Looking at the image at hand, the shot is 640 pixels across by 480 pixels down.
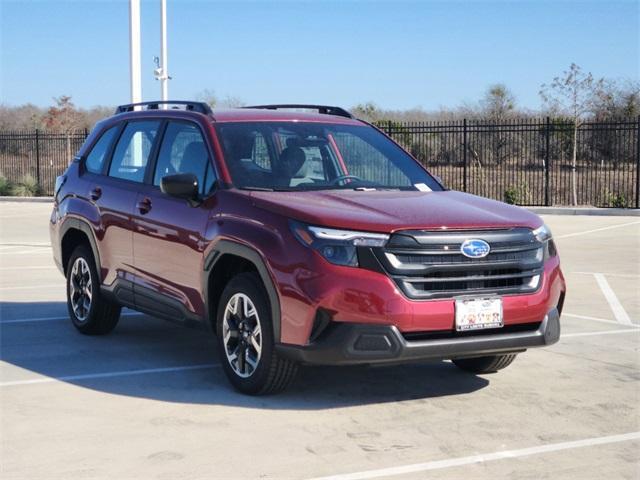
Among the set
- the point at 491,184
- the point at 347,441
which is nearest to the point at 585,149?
the point at 491,184

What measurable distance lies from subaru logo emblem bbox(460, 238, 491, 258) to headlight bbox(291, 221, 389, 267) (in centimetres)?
50

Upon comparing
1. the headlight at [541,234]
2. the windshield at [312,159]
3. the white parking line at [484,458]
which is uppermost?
the windshield at [312,159]

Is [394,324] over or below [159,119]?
below

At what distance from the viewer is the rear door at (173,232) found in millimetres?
6887

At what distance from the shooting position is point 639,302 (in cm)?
1051

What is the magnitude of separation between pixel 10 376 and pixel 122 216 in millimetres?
1540

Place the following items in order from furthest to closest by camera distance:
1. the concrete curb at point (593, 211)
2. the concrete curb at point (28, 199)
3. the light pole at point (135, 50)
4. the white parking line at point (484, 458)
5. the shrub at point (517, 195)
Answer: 1. the concrete curb at point (28, 199)
2. the shrub at point (517, 195)
3. the concrete curb at point (593, 211)
4. the light pole at point (135, 50)
5. the white parking line at point (484, 458)

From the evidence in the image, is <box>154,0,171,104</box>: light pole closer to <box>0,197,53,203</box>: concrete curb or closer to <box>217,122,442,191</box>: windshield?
<box>0,197,53,203</box>: concrete curb

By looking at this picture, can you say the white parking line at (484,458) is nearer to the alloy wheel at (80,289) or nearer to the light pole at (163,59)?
the alloy wheel at (80,289)

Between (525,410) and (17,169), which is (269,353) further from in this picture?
(17,169)

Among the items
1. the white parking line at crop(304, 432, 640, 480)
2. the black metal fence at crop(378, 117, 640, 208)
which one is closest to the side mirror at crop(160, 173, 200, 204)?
the white parking line at crop(304, 432, 640, 480)

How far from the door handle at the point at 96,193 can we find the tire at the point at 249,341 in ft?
7.29

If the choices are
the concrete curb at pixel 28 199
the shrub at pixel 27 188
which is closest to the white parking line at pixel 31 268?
the concrete curb at pixel 28 199

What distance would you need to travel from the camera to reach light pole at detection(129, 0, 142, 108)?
1800cm
